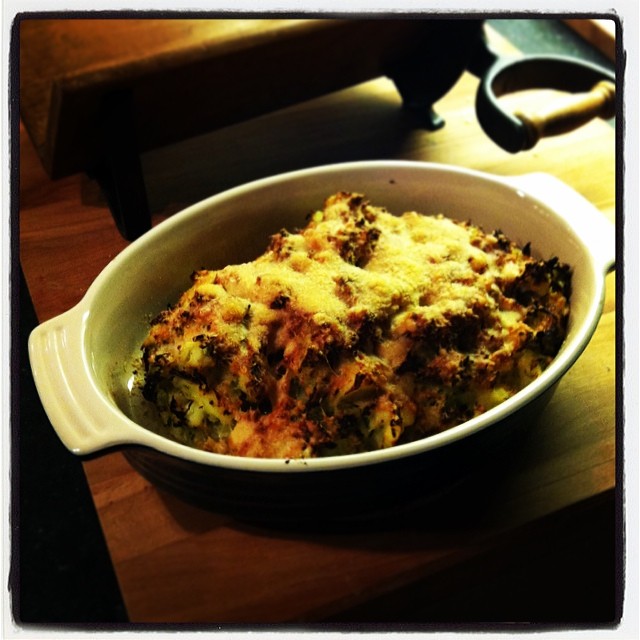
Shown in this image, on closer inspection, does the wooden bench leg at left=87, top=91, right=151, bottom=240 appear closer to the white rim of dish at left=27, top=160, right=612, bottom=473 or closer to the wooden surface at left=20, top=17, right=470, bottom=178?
the wooden surface at left=20, top=17, right=470, bottom=178

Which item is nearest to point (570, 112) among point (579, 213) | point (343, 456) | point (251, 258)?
point (579, 213)

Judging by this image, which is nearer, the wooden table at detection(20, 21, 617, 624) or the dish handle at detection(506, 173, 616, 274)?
the wooden table at detection(20, 21, 617, 624)

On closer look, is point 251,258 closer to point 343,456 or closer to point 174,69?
point 174,69

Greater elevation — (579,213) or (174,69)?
(174,69)

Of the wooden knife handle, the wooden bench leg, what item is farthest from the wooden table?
the wooden knife handle

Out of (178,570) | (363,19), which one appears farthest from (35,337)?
(363,19)

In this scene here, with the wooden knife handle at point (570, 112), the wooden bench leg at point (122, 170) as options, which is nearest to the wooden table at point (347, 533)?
the wooden bench leg at point (122, 170)
